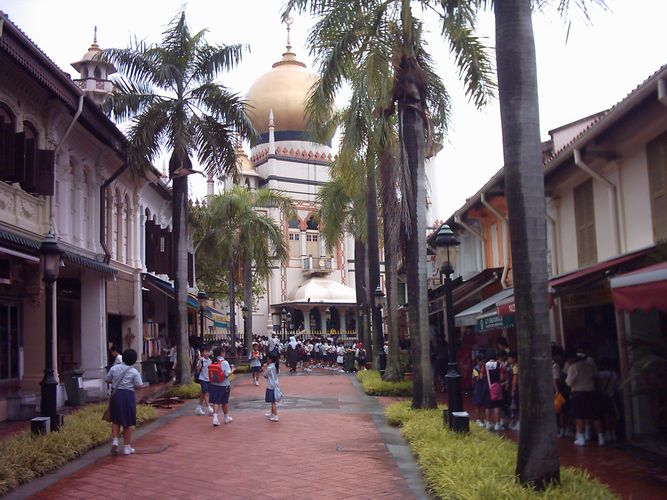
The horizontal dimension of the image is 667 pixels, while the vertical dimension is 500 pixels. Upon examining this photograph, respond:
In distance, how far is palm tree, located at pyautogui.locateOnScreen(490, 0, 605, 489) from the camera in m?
7.91

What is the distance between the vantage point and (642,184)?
12664mm

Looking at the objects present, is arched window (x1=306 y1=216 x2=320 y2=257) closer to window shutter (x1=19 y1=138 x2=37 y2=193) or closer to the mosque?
the mosque

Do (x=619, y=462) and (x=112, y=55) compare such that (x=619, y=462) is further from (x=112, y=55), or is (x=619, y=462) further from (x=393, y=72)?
(x=112, y=55)

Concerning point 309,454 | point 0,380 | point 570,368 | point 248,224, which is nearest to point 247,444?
point 309,454

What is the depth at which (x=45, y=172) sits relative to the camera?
15.5m

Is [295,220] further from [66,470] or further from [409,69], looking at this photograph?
[66,470]

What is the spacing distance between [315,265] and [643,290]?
49.4 m

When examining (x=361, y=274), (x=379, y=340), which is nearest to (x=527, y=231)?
(x=379, y=340)

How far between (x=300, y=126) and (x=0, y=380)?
143 ft

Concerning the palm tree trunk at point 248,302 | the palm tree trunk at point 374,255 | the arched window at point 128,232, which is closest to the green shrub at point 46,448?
the arched window at point 128,232

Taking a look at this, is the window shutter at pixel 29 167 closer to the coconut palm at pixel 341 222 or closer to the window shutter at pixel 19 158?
the window shutter at pixel 19 158

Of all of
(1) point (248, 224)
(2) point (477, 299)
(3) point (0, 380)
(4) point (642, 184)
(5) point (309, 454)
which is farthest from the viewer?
(1) point (248, 224)

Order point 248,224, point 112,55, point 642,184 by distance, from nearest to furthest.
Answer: point 642,184, point 112,55, point 248,224

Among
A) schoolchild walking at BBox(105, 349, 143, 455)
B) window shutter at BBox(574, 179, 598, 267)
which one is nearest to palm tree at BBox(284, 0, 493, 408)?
window shutter at BBox(574, 179, 598, 267)
